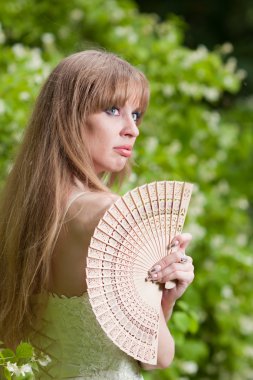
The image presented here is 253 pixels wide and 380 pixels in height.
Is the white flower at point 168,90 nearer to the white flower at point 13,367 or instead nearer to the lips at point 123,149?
the lips at point 123,149

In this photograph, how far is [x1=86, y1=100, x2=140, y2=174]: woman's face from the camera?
8.33 feet

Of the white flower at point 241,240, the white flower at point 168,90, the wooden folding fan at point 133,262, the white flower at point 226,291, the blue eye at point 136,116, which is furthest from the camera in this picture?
the white flower at point 241,240

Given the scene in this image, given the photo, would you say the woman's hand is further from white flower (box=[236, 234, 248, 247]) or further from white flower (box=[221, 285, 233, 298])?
white flower (box=[236, 234, 248, 247])

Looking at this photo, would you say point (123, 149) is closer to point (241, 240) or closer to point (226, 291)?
point (226, 291)

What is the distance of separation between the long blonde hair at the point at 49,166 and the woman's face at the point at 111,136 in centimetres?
2

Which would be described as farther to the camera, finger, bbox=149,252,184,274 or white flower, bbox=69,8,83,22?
white flower, bbox=69,8,83,22

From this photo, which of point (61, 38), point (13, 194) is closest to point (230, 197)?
point (61, 38)

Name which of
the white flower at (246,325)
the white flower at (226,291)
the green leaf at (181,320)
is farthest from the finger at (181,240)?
the white flower at (246,325)

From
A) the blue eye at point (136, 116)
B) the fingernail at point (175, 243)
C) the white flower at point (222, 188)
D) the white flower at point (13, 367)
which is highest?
the white flower at point (222, 188)

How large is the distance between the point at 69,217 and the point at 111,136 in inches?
10.1

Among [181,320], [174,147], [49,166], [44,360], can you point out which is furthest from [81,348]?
[174,147]

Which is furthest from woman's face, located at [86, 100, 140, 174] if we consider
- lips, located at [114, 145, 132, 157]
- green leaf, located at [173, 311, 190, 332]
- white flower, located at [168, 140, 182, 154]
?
white flower, located at [168, 140, 182, 154]

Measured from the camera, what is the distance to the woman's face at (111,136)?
8.33 feet

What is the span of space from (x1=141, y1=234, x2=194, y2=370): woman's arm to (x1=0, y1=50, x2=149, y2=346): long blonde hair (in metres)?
0.27
